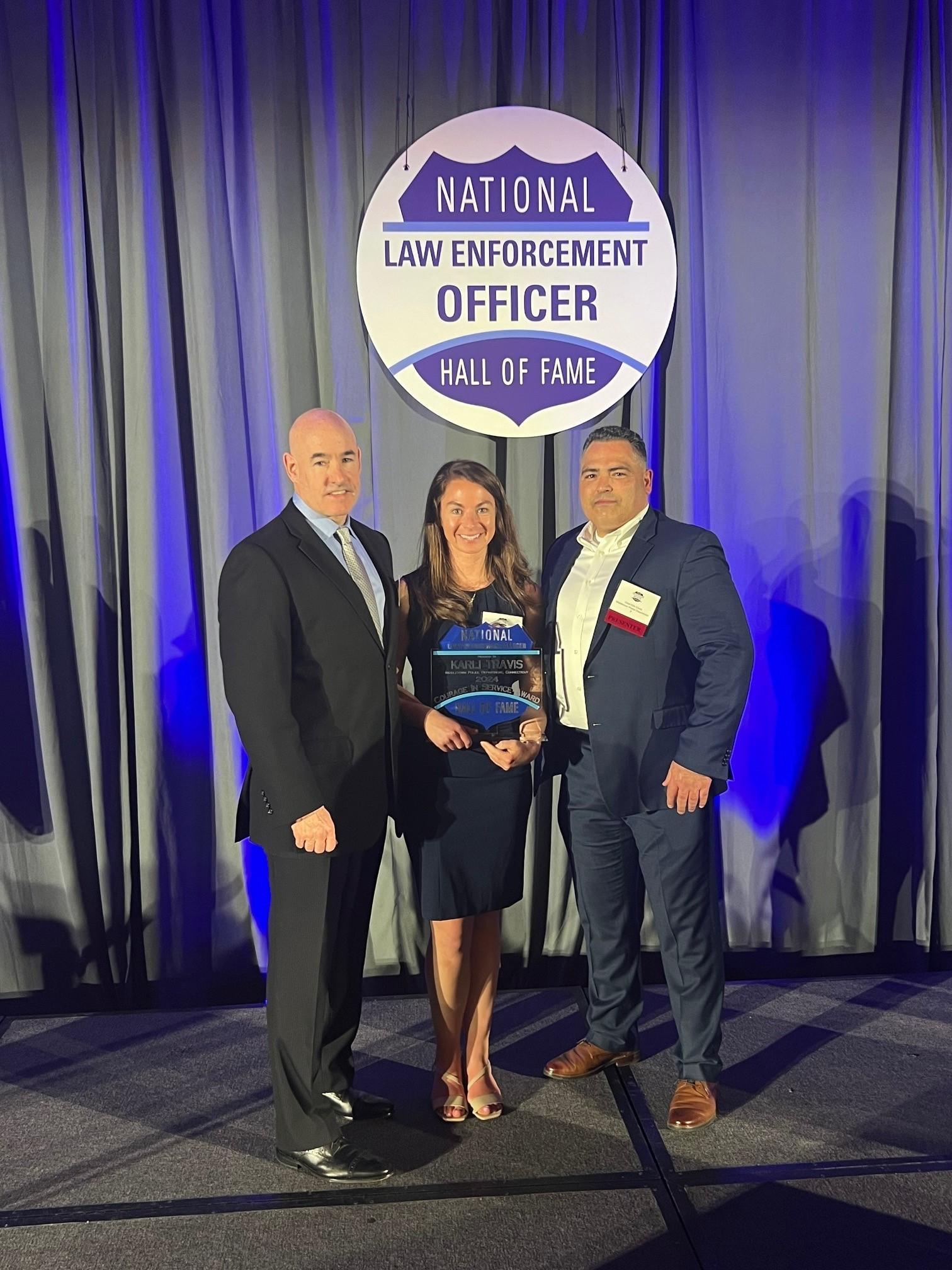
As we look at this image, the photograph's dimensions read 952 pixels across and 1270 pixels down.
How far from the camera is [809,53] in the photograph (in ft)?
11.0

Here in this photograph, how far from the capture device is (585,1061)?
2814mm

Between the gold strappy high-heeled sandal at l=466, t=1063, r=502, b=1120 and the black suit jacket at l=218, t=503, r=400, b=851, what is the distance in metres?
0.67

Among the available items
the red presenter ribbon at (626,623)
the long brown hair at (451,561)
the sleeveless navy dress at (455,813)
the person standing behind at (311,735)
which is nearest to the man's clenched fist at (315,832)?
the person standing behind at (311,735)

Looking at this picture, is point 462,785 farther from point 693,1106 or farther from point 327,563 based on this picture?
point 693,1106

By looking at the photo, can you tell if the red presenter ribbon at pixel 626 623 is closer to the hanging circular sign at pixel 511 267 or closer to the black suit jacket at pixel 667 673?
the black suit jacket at pixel 667 673

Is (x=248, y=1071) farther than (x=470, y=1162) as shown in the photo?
Yes

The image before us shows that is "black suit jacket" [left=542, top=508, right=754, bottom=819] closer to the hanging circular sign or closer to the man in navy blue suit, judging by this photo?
the man in navy blue suit

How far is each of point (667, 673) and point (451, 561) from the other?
0.58m

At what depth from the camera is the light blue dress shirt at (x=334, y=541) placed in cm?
240

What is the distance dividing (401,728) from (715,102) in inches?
83.9

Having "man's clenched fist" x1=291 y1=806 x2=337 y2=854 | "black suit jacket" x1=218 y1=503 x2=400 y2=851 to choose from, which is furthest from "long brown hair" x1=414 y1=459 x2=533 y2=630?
"man's clenched fist" x1=291 y1=806 x2=337 y2=854

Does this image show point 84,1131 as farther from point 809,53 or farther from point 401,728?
point 809,53

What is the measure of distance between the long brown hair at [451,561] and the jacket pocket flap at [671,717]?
41 cm

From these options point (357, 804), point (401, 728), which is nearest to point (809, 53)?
point (401, 728)
